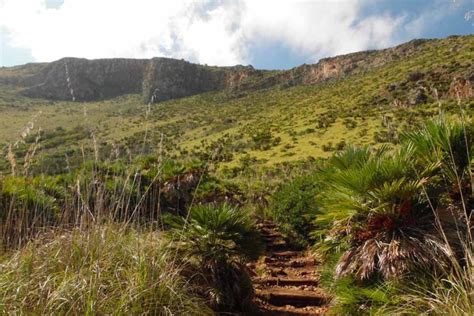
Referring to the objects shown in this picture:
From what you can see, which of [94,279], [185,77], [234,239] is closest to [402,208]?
[234,239]

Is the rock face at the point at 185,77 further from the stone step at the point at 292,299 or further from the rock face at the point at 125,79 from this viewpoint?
the stone step at the point at 292,299

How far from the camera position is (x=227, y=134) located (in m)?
42.3

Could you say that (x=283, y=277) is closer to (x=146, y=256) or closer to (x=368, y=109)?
(x=146, y=256)

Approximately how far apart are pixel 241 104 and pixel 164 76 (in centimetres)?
3155

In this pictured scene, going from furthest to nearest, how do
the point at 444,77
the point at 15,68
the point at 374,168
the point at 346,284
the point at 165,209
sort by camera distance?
the point at 15,68 → the point at 444,77 → the point at 165,209 → the point at 346,284 → the point at 374,168

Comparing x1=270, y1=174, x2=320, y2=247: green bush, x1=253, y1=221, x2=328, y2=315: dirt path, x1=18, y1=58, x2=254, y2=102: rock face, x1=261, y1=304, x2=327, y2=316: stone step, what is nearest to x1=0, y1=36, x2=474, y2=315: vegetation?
x1=261, y1=304, x2=327, y2=316: stone step

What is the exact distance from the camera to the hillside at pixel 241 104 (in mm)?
12919

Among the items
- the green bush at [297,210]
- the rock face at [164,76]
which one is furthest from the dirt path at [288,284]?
the rock face at [164,76]

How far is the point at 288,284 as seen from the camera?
26.4 ft

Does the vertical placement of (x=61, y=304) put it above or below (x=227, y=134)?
below

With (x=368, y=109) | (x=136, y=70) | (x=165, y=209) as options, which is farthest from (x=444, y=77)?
(x=136, y=70)

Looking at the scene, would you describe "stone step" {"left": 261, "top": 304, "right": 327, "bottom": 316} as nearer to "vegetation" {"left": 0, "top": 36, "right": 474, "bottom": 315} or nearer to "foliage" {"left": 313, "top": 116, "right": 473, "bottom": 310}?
"vegetation" {"left": 0, "top": 36, "right": 474, "bottom": 315}

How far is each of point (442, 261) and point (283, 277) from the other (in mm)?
4894

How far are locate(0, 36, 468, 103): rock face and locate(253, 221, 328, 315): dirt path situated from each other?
55554 millimetres
